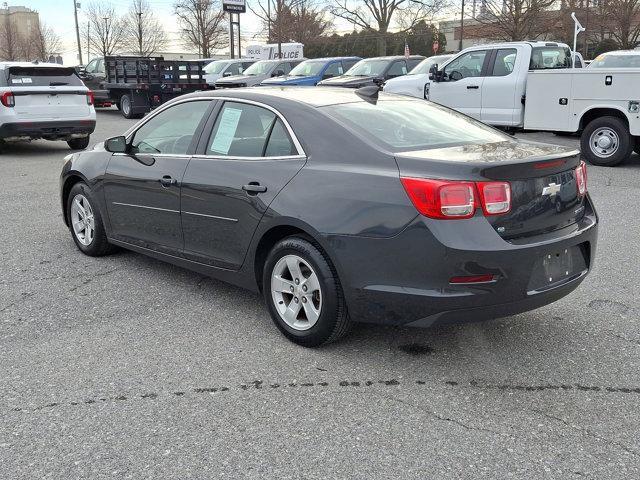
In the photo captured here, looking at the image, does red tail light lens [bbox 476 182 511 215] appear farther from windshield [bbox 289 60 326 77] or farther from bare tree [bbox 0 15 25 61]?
bare tree [bbox 0 15 25 61]

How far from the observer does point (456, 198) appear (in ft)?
10.9

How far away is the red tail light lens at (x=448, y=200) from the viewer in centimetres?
331

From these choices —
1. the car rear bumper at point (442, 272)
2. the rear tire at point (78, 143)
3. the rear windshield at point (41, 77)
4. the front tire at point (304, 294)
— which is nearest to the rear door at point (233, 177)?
the front tire at point (304, 294)

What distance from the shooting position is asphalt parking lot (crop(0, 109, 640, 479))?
2838 millimetres

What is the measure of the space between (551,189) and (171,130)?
2886 millimetres

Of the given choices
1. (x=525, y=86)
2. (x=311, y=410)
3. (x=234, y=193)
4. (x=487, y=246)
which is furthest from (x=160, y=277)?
(x=525, y=86)

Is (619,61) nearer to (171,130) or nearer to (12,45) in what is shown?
(171,130)

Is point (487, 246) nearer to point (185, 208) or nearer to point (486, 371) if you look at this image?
point (486, 371)

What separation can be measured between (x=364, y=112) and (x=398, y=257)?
1.23m

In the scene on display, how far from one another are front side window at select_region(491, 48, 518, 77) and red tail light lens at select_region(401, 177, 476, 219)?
9.92 meters

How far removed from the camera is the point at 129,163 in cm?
519

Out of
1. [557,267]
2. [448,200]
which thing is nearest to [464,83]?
[557,267]

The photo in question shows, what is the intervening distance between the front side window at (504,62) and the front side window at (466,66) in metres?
0.31

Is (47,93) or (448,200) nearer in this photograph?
(448,200)
